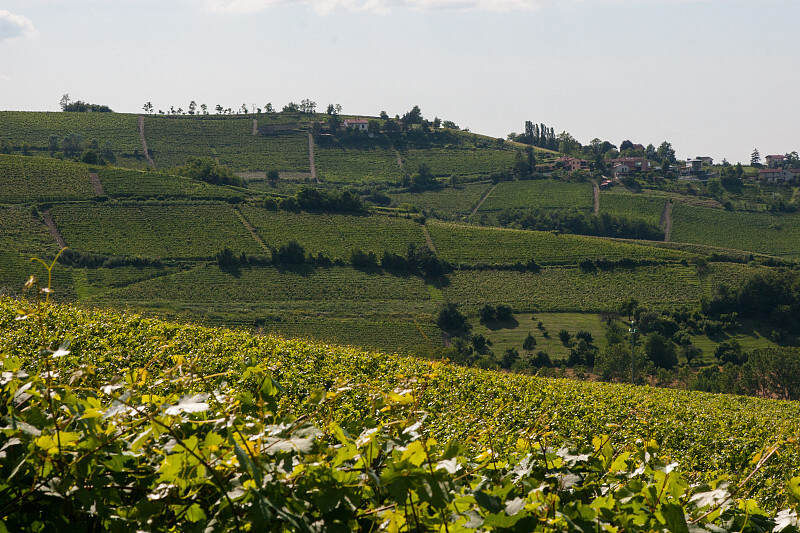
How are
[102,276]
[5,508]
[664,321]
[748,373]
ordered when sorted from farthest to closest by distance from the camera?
[664,321] < [102,276] < [748,373] < [5,508]

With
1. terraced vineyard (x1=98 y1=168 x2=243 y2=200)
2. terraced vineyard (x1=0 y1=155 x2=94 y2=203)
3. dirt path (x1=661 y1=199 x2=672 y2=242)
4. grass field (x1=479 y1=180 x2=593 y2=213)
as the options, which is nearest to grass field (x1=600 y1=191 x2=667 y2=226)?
dirt path (x1=661 y1=199 x2=672 y2=242)

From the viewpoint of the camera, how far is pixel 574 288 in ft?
211

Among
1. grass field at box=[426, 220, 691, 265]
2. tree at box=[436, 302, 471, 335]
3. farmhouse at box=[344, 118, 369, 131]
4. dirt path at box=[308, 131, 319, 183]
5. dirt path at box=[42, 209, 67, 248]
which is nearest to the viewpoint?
tree at box=[436, 302, 471, 335]

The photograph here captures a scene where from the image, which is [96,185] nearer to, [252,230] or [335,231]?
[252,230]

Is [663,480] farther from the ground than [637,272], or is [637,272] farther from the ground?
[663,480]

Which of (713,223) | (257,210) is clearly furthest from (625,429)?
(713,223)

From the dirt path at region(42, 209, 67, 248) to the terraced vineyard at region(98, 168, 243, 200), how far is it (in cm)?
850

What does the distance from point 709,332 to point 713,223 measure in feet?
139

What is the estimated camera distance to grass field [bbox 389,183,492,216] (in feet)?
334

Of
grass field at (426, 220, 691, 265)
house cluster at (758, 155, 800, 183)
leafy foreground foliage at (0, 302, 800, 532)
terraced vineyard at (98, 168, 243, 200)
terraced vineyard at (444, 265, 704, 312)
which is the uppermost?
house cluster at (758, 155, 800, 183)

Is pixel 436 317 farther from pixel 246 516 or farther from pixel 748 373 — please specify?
pixel 246 516

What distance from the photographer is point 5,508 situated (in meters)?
1.95

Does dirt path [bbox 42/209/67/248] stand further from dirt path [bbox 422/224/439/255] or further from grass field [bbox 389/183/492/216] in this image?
grass field [bbox 389/183/492/216]

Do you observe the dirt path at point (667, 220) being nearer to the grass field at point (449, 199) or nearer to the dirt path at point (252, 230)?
the grass field at point (449, 199)
